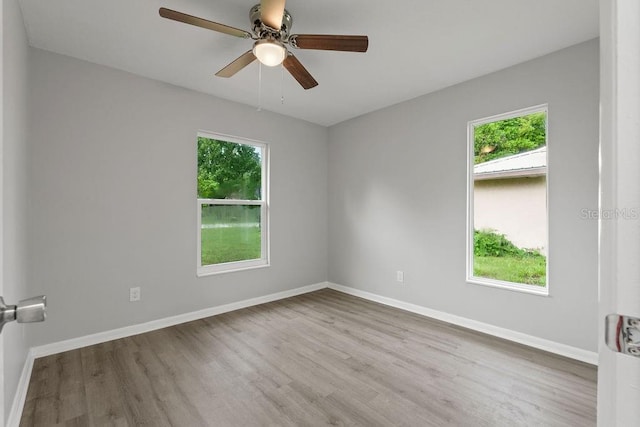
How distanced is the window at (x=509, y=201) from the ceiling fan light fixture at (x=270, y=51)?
2.17 m

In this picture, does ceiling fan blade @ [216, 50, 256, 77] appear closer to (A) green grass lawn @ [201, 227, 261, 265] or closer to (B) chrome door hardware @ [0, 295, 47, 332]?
(A) green grass lawn @ [201, 227, 261, 265]

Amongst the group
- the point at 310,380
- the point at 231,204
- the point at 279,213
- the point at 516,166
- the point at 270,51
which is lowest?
the point at 310,380

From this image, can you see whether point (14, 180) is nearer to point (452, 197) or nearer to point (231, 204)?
point (231, 204)

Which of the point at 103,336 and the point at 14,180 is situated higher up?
the point at 14,180

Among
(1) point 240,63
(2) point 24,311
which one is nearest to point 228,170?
(1) point 240,63

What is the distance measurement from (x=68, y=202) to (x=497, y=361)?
3.94 m

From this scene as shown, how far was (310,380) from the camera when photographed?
2.17 metres

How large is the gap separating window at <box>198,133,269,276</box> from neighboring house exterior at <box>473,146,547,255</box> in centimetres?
267

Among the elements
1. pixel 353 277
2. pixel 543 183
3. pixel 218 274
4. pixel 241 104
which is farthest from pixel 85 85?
pixel 543 183

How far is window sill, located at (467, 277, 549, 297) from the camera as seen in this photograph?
105 inches

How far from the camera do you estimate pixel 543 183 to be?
2717 millimetres

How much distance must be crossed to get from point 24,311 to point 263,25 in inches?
79.7

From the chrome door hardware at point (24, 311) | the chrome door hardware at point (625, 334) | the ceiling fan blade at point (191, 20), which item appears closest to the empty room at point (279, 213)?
the ceiling fan blade at point (191, 20)

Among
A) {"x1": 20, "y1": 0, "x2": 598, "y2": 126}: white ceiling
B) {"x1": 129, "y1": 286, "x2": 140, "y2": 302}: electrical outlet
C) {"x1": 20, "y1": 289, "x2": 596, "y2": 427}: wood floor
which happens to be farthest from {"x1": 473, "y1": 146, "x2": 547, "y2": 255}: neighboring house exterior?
{"x1": 129, "y1": 286, "x2": 140, "y2": 302}: electrical outlet
